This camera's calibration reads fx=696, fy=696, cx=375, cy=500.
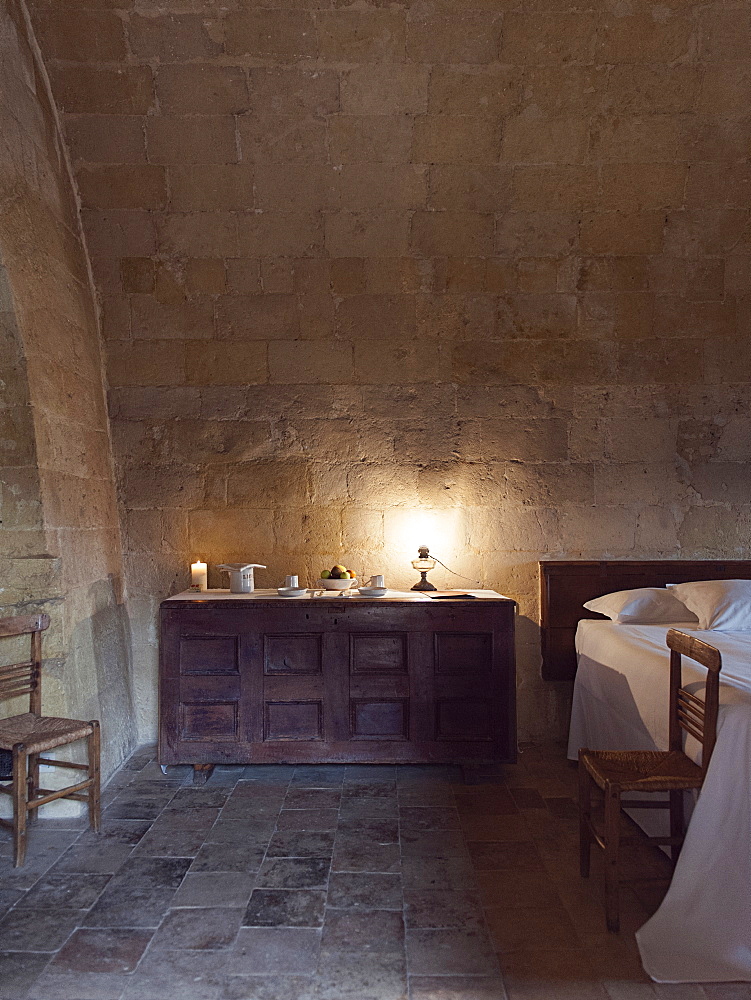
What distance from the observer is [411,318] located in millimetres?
4340

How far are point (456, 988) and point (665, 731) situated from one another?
132 cm

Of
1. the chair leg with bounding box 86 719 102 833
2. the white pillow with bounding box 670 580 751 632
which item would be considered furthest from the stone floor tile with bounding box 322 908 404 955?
the white pillow with bounding box 670 580 751 632

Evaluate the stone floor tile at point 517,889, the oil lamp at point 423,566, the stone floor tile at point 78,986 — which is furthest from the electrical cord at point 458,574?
the stone floor tile at point 78,986

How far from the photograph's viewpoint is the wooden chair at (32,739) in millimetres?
2795

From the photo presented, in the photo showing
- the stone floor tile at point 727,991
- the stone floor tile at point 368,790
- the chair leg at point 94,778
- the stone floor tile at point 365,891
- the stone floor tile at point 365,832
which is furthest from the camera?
the stone floor tile at point 368,790

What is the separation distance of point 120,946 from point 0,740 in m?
1.06

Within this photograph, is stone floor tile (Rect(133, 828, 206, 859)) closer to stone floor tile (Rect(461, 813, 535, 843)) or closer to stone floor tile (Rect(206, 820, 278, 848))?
stone floor tile (Rect(206, 820, 278, 848))

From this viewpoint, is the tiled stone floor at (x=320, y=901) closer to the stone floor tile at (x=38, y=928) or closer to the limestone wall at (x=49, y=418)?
the stone floor tile at (x=38, y=928)

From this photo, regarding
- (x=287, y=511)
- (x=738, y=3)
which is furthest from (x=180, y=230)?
(x=738, y=3)

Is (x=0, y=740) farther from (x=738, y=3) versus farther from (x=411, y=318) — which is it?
(x=738, y=3)

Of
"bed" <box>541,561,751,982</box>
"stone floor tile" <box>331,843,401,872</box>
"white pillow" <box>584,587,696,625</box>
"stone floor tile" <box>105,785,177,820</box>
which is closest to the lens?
"bed" <box>541,561,751,982</box>

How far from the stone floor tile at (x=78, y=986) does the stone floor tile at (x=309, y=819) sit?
1.13 metres

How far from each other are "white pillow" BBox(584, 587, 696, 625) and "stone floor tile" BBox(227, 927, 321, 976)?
7.97ft

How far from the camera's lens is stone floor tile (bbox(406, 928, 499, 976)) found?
7.00ft
